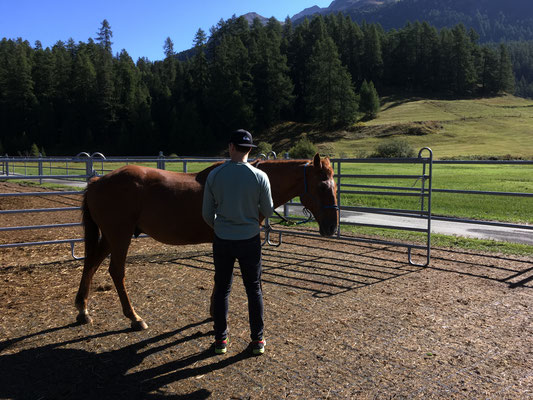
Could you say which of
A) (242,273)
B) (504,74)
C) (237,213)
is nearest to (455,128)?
(504,74)

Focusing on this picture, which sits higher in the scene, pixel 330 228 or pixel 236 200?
pixel 236 200

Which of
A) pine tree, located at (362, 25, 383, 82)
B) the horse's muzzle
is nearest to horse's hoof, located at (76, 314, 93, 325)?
the horse's muzzle

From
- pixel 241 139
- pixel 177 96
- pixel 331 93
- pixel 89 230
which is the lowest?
pixel 89 230

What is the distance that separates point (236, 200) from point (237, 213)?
0.37 ft

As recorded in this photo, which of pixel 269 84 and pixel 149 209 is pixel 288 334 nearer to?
pixel 149 209

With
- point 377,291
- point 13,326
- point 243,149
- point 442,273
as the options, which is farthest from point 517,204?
point 13,326

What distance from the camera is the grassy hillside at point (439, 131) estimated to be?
169 feet

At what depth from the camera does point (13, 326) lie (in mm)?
4215

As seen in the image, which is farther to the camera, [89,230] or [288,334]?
[89,230]

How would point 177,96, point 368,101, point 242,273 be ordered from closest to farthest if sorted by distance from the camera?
point 242,273, point 368,101, point 177,96

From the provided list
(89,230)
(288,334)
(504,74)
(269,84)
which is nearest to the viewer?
(288,334)

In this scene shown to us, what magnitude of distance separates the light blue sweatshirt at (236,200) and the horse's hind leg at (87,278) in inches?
72.8

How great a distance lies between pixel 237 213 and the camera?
10.8ft

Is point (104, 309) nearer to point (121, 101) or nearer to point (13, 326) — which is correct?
point (13, 326)
